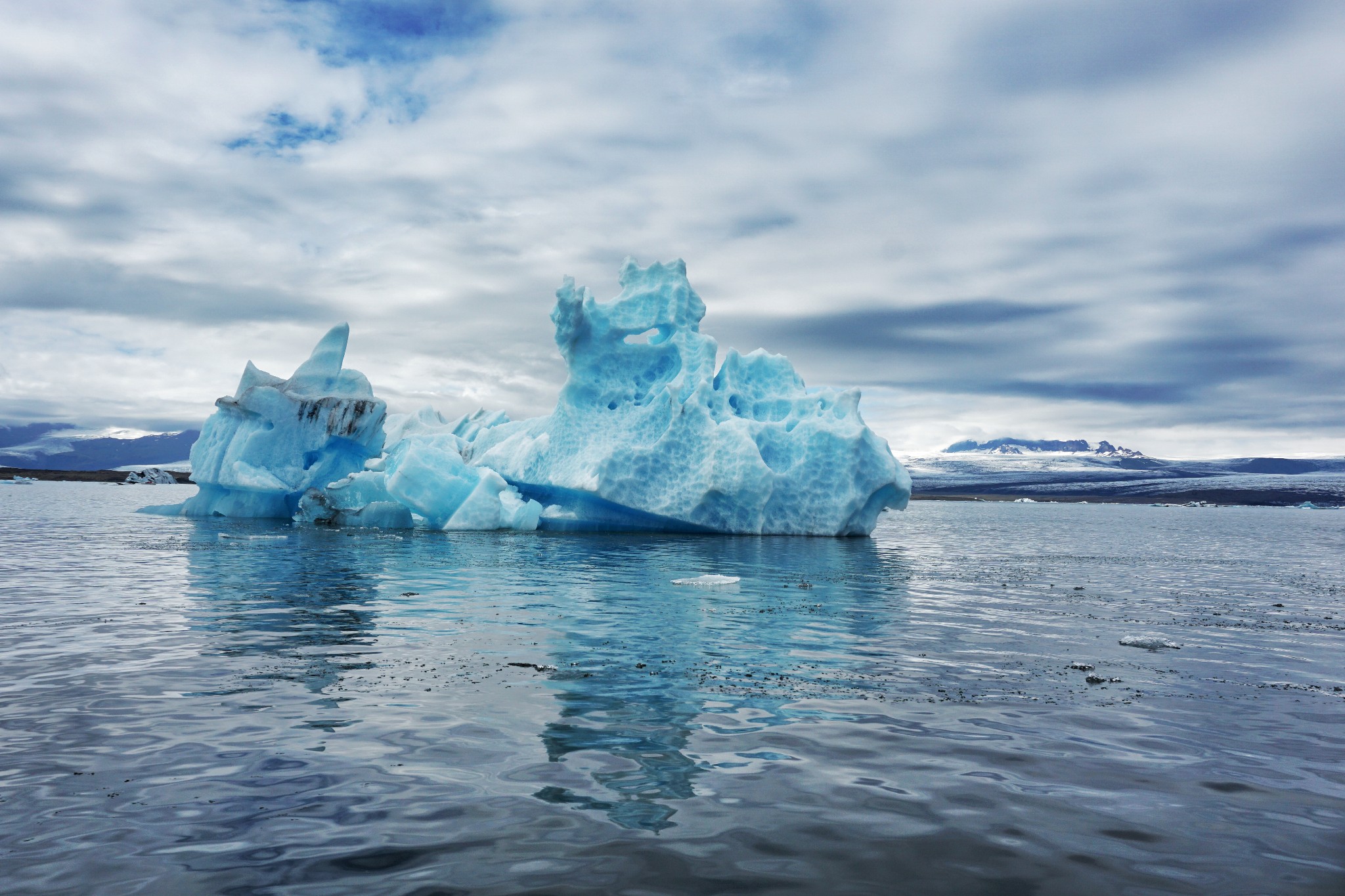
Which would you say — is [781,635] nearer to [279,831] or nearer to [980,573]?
[279,831]

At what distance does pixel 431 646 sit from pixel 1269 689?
28.8 ft

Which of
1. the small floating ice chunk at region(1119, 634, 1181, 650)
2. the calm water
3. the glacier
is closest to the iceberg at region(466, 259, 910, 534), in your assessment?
the glacier

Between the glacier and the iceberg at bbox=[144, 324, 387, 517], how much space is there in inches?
2.7

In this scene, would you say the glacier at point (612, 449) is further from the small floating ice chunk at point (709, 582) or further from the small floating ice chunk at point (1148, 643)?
the small floating ice chunk at point (1148, 643)

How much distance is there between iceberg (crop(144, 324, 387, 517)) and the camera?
32156 mm

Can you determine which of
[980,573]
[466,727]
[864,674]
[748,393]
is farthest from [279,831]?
[748,393]

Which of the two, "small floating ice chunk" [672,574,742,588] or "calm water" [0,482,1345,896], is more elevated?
"small floating ice chunk" [672,574,742,588]

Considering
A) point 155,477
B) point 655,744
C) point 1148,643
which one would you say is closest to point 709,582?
point 1148,643

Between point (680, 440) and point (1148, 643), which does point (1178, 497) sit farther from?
point (1148, 643)

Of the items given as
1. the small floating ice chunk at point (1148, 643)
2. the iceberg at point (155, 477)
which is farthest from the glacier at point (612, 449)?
the iceberg at point (155, 477)

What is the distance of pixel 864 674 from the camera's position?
8781mm

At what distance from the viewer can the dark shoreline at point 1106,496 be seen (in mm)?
140500

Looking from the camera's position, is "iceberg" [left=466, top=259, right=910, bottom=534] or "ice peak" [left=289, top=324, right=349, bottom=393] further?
"ice peak" [left=289, top=324, right=349, bottom=393]

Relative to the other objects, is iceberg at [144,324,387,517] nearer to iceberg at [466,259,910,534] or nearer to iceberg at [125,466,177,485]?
iceberg at [466,259,910,534]
